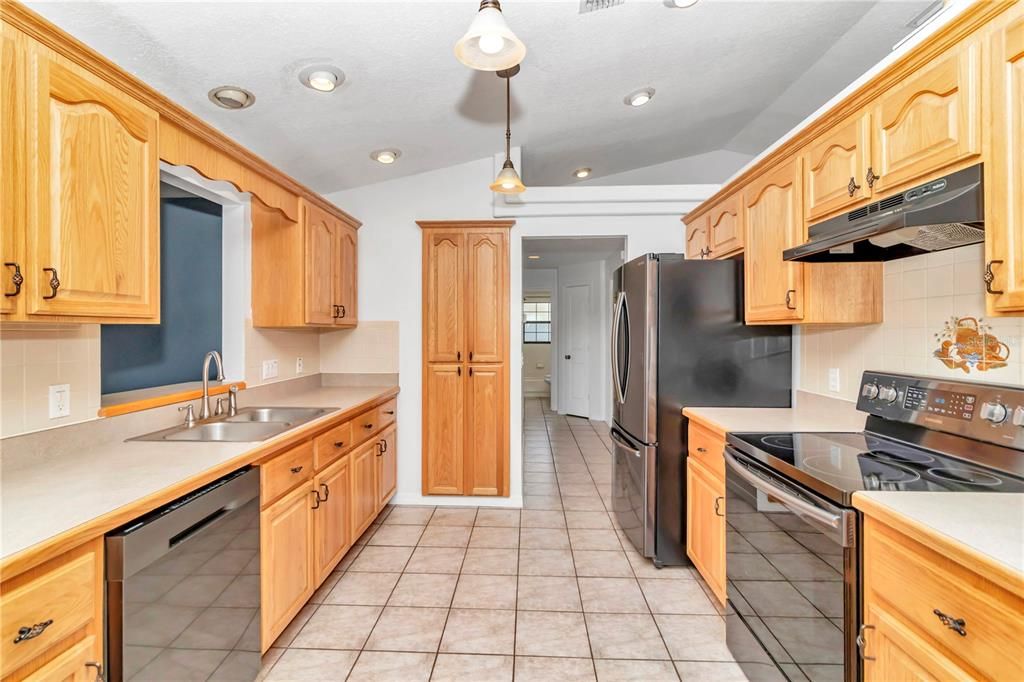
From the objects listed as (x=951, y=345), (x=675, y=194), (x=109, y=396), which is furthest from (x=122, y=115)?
(x=675, y=194)

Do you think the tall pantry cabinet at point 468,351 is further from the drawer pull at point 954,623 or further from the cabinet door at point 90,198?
the drawer pull at point 954,623

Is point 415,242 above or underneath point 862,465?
above

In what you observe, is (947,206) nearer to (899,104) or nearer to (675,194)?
(899,104)

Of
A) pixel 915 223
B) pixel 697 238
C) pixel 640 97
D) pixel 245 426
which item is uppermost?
pixel 640 97

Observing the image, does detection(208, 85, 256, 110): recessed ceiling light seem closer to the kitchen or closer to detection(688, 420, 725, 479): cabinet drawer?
the kitchen

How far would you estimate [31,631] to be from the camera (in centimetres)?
92

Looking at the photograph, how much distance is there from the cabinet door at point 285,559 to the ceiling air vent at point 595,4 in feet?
7.84

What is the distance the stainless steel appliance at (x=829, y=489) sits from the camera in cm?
125

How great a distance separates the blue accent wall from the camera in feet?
6.82

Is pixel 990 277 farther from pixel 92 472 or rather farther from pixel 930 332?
pixel 92 472

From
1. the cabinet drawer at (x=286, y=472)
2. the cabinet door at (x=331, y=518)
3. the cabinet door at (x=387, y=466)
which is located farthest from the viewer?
the cabinet door at (x=387, y=466)

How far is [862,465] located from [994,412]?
43cm

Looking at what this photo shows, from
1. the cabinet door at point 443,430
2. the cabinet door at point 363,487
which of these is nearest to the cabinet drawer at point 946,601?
the cabinet door at point 363,487

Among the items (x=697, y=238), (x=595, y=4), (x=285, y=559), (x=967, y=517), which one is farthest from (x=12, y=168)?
(x=697, y=238)
